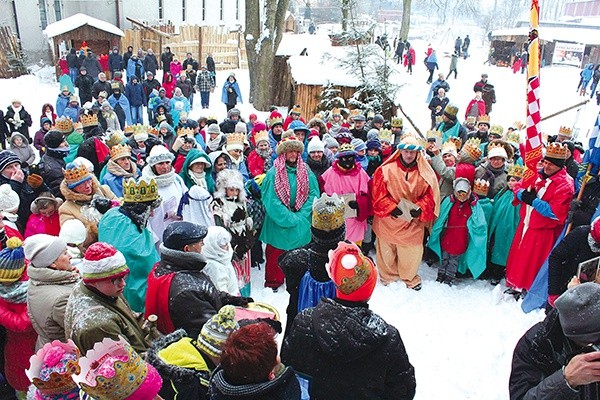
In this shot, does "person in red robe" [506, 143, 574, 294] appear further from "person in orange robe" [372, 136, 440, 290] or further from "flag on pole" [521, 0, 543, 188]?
"person in orange robe" [372, 136, 440, 290]

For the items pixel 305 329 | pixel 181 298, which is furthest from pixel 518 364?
pixel 181 298

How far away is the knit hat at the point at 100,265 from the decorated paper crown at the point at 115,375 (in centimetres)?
75

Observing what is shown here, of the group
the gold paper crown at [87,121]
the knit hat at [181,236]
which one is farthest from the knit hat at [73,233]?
the gold paper crown at [87,121]

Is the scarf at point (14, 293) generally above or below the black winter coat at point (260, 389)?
below

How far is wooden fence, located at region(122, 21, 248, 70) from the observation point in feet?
83.7

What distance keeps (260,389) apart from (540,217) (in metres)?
4.11

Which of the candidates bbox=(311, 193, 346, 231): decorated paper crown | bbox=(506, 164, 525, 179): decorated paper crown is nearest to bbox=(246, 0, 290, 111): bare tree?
bbox=(506, 164, 525, 179): decorated paper crown

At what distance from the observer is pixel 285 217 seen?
534 cm

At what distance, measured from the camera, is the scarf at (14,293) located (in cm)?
304

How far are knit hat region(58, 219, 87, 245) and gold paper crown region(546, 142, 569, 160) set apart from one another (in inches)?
180

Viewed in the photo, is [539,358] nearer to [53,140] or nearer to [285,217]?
[285,217]

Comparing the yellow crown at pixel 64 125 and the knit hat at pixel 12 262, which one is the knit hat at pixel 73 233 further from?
the yellow crown at pixel 64 125

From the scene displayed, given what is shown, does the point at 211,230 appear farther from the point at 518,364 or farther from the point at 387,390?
the point at 518,364

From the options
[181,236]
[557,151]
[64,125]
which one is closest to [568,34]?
[557,151]
